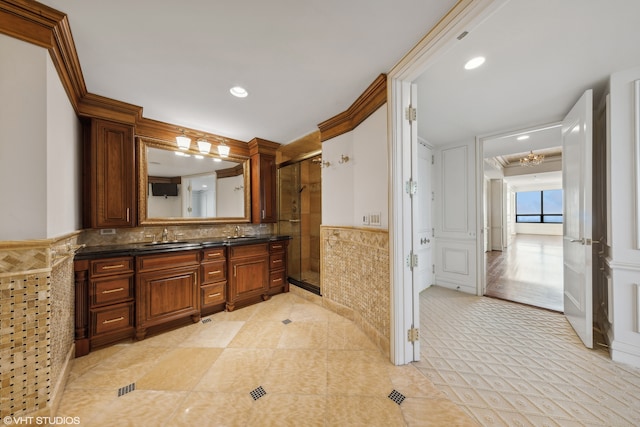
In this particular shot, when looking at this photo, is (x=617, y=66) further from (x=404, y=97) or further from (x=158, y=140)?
(x=158, y=140)

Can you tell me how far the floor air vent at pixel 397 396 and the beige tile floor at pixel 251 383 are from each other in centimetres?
2

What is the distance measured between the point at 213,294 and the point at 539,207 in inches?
600

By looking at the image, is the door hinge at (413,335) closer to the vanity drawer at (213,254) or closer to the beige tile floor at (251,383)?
the beige tile floor at (251,383)

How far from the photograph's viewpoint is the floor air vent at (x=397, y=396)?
4.56ft

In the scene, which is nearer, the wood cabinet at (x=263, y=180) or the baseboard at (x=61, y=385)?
the baseboard at (x=61, y=385)

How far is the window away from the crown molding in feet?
43.0

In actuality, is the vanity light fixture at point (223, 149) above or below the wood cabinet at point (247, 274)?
above

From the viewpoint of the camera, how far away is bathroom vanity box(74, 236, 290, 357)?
1.89m

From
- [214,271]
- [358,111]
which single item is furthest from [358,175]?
[214,271]

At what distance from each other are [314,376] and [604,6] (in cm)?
300

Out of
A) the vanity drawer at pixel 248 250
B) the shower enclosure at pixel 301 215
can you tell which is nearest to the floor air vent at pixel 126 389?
the vanity drawer at pixel 248 250

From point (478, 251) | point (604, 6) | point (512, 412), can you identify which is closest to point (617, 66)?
point (604, 6)

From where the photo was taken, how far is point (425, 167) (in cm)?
353

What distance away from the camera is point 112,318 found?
78.2 inches
